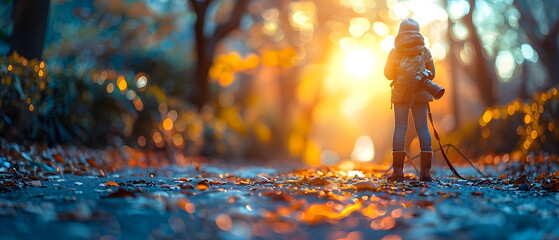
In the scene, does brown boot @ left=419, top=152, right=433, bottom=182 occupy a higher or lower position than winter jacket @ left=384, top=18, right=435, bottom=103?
lower

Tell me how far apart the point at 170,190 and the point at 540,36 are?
1422cm

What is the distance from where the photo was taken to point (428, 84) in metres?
5.79

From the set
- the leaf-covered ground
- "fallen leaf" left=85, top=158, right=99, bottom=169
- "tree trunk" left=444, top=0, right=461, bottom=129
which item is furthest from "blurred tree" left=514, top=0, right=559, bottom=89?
"fallen leaf" left=85, top=158, right=99, bottom=169

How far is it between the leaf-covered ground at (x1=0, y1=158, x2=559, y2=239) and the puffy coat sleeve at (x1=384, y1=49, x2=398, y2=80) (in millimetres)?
1438

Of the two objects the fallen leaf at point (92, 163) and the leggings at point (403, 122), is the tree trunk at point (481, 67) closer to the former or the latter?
the leggings at point (403, 122)

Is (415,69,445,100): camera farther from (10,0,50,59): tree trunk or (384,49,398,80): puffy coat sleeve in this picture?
(10,0,50,59): tree trunk

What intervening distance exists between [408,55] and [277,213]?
2.94m

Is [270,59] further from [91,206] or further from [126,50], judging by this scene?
[91,206]

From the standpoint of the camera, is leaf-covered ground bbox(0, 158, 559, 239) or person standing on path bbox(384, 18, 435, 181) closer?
leaf-covered ground bbox(0, 158, 559, 239)

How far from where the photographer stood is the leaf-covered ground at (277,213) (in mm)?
3166

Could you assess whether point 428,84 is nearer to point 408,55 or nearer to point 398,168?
point 408,55

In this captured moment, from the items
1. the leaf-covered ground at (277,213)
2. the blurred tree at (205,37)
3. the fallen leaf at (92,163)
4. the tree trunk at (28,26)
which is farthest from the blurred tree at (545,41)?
the tree trunk at (28,26)

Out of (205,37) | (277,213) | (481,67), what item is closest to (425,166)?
(277,213)

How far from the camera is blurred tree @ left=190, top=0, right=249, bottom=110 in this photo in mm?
15664
